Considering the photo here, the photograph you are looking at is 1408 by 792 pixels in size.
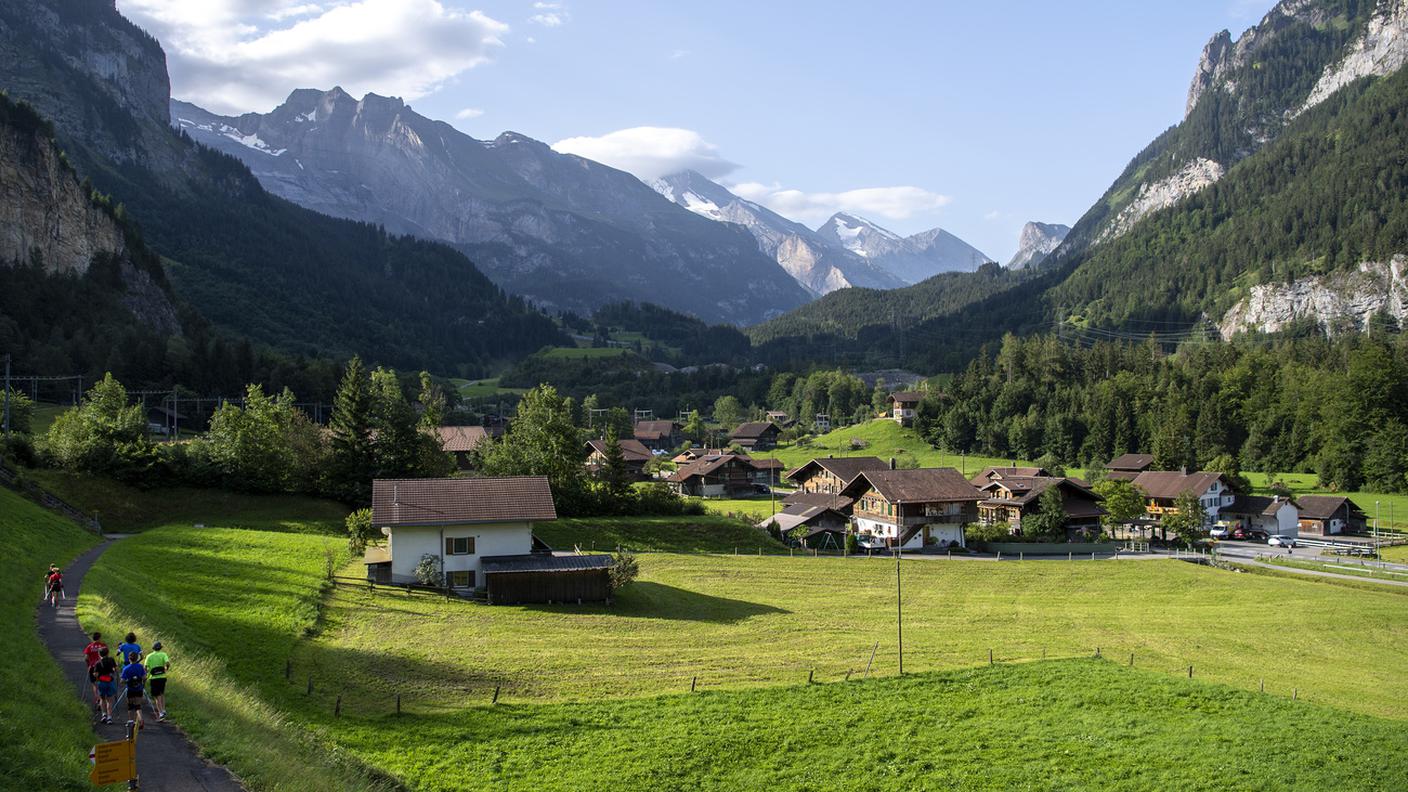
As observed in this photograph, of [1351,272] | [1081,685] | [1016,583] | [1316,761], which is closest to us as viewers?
[1316,761]

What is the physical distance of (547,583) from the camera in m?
39.5

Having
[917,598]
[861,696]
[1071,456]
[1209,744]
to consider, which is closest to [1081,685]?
[1209,744]

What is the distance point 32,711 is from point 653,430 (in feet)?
414

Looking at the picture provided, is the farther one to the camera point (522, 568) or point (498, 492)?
point (498, 492)

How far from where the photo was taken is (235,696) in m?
20.3

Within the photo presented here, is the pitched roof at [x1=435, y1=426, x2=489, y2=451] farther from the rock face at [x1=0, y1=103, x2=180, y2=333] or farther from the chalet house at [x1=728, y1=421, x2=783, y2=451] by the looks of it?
the rock face at [x1=0, y1=103, x2=180, y2=333]

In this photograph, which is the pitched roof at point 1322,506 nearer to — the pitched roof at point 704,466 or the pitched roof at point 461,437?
the pitched roof at point 704,466

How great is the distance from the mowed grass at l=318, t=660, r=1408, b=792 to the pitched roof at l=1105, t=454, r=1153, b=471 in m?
83.5

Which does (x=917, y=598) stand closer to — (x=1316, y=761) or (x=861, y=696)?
(x=861, y=696)

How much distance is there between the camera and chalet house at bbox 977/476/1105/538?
73375 millimetres

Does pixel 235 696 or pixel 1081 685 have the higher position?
pixel 235 696

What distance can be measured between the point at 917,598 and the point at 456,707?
27.6 m

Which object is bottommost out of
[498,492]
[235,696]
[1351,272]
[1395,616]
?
[1395,616]

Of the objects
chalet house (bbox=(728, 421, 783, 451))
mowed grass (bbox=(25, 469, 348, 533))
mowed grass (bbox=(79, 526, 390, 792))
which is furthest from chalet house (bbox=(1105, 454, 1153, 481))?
mowed grass (bbox=(79, 526, 390, 792))
